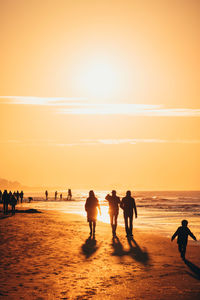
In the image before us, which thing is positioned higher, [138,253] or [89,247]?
[89,247]

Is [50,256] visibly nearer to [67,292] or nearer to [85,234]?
[67,292]

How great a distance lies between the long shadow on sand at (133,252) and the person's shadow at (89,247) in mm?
791

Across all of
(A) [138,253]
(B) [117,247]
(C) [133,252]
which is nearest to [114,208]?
(B) [117,247]

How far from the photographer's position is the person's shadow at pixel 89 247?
13.7 m

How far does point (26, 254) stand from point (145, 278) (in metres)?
4.95

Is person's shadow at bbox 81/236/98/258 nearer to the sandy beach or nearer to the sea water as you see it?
the sandy beach

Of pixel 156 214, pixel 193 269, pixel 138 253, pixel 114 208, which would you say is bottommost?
pixel 193 269

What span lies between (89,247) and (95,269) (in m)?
4.24

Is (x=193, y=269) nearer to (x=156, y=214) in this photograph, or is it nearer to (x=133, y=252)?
(x=133, y=252)

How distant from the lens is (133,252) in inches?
554

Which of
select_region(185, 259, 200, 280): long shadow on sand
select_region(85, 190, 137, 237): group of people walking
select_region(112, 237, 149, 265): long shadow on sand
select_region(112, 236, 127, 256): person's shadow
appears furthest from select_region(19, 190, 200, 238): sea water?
select_region(185, 259, 200, 280): long shadow on sand

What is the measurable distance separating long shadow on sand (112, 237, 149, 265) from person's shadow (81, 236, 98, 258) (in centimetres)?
79

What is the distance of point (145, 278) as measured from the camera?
32.3ft

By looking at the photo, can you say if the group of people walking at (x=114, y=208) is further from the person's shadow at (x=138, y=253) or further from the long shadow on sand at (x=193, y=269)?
the long shadow on sand at (x=193, y=269)
